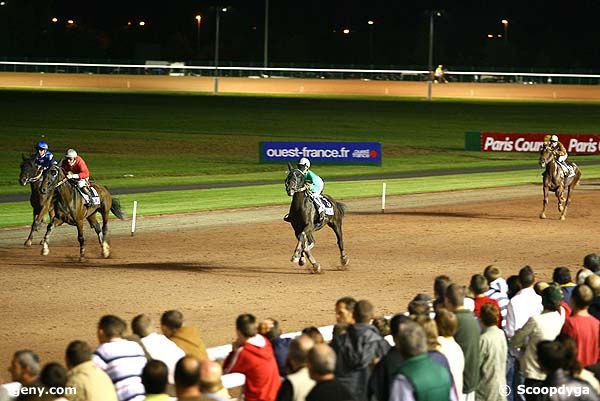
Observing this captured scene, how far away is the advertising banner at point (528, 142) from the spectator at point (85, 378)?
4707 cm

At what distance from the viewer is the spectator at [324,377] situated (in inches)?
314

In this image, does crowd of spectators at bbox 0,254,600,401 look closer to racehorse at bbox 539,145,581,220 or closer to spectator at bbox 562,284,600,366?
spectator at bbox 562,284,600,366

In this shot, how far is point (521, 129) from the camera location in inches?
2611

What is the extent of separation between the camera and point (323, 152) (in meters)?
47.1

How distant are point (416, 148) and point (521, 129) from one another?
12390mm

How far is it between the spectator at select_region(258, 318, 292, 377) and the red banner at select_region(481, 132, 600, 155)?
4490 cm

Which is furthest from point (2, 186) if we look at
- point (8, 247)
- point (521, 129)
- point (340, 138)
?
point (521, 129)

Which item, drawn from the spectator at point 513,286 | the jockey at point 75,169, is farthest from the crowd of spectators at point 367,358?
the jockey at point 75,169

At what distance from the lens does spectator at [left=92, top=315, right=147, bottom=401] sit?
Result: 30.4 ft

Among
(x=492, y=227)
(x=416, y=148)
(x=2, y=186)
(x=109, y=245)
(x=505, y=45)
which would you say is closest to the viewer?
(x=109, y=245)

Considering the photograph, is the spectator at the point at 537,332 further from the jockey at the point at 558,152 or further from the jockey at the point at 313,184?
the jockey at the point at 558,152

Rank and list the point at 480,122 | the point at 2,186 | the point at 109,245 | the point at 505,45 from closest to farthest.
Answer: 1. the point at 109,245
2. the point at 2,186
3. the point at 480,122
4. the point at 505,45

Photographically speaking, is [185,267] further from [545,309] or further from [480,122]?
[480,122]

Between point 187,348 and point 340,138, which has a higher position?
point 340,138
